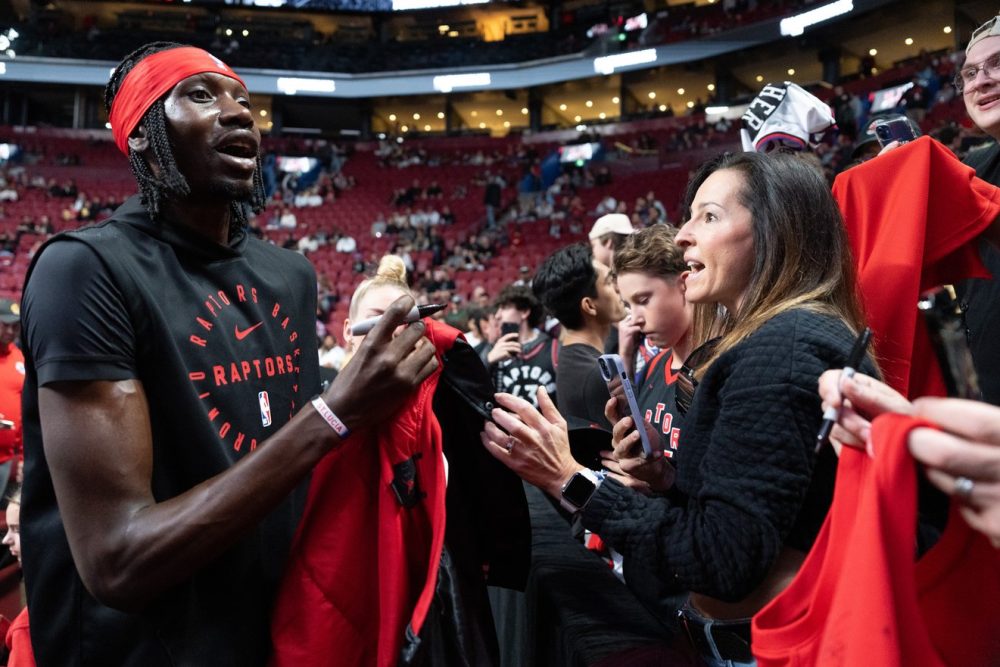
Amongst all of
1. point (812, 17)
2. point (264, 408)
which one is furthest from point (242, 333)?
point (812, 17)

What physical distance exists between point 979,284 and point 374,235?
19.2 metres

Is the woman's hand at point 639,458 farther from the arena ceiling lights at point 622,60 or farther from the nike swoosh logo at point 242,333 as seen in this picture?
the arena ceiling lights at point 622,60

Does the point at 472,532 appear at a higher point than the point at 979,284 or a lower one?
lower

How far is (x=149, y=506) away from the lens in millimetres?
1089

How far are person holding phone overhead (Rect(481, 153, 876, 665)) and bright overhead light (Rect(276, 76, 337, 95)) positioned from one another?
24710 millimetres

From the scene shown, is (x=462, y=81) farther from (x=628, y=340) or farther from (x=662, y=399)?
(x=662, y=399)

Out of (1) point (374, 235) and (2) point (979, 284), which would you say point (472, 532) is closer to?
(2) point (979, 284)

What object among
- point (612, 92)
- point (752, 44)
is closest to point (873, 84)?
point (752, 44)

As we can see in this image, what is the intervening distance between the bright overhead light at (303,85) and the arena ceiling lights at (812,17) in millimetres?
13862

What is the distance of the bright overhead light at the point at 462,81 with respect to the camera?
79.0 ft

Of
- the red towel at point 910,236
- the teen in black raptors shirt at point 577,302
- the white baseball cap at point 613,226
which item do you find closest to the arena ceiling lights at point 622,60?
the white baseball cap at point 613,226

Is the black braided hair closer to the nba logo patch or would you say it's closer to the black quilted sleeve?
the nba logo patch

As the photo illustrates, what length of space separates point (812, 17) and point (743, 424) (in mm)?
20730

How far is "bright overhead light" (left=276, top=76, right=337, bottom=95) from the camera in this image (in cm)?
2400
